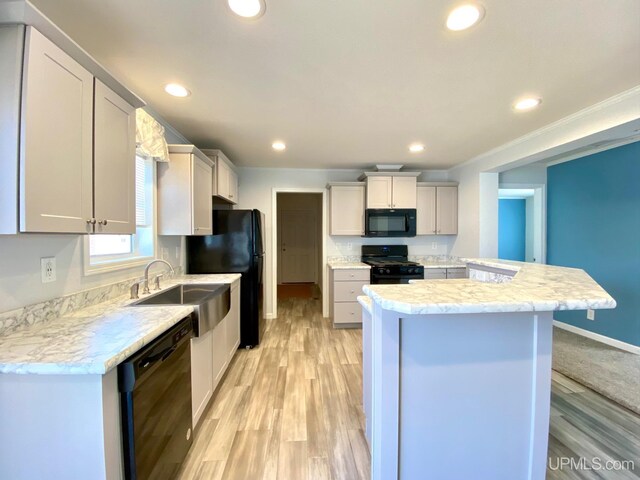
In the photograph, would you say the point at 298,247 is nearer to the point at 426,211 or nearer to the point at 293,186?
the point at 293,186

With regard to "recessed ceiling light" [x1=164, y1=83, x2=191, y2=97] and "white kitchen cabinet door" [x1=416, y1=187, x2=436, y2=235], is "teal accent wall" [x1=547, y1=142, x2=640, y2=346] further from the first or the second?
"recessed ceiling light" [x1=164, y1=83, x2=191, y2=97]

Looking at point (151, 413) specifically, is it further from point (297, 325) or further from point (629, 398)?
point (629, 398)

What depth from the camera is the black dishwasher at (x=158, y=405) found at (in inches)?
39.5

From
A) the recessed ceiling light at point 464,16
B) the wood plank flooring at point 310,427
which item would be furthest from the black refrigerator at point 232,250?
the recessed ceiling light at point 464,16

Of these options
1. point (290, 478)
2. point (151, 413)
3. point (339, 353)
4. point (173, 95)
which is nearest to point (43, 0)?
point (173, 95)

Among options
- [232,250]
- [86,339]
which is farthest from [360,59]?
[232,250]

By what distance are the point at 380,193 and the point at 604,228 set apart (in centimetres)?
270

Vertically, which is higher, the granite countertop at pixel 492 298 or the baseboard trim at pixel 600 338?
the granite countertop at pixel 492 298

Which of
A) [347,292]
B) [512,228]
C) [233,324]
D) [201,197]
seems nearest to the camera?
[201,197]

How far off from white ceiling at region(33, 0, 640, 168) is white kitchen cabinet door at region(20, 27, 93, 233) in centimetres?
37

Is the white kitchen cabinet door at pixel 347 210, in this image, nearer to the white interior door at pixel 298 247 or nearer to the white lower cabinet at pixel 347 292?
the white lower cabinet at pixel 347 292

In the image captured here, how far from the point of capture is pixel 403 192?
3.83m

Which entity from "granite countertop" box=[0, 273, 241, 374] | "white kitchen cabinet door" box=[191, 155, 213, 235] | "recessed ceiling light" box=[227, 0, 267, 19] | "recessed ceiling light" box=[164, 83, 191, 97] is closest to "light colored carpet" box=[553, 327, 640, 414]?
"granite countertop" box=[0, 273, 241, 374]

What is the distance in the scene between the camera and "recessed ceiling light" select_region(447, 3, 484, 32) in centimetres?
113
